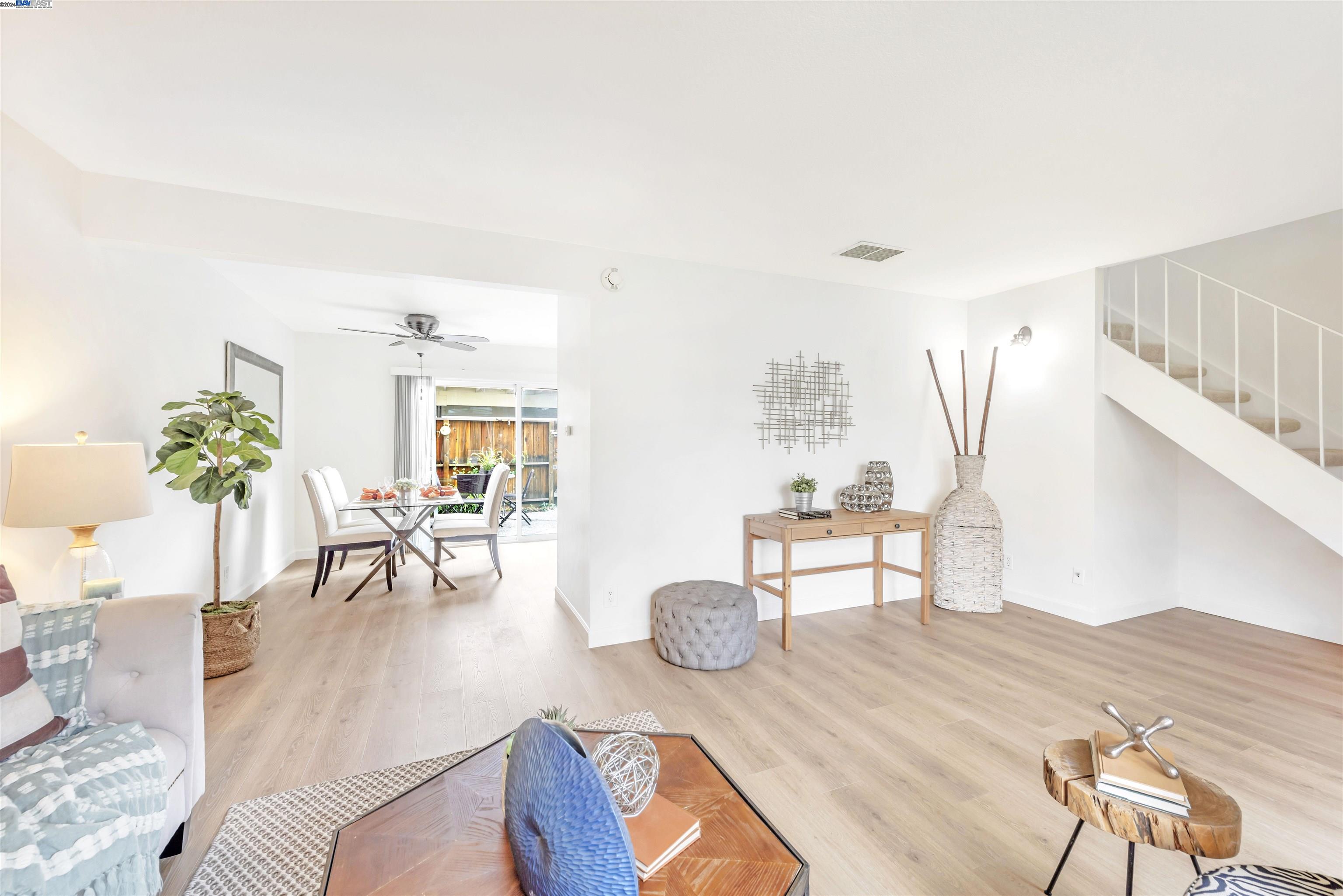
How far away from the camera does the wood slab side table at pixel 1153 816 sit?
1.22m

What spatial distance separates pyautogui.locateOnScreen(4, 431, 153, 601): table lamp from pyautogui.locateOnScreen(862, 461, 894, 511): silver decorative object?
13.0 feet

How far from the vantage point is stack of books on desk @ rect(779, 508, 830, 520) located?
3615mm

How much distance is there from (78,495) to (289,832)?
1421 mm

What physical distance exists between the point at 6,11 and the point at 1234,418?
5.51 m

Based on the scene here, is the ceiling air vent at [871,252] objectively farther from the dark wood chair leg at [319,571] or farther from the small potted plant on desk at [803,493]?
the dark wood chair leg at [319,571]

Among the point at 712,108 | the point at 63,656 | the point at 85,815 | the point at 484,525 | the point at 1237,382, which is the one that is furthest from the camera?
the point at 484,525

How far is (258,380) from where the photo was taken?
15.5ft

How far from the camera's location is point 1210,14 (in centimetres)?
158

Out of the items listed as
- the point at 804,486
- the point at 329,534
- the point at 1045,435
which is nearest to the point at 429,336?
the point at 329,534

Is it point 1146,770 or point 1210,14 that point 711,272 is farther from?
point 1146,770

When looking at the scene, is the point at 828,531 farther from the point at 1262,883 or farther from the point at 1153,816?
the point at 1262,883

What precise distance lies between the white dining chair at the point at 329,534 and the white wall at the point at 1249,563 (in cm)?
635

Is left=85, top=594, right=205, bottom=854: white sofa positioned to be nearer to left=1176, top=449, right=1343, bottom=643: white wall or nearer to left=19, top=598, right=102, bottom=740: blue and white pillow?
left=19, top=598, right=102, bottom=740: blue and white pillow

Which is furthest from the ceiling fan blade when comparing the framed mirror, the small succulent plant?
the small succulent plant
